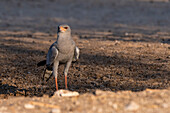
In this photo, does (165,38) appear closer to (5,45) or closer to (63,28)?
(5,45)

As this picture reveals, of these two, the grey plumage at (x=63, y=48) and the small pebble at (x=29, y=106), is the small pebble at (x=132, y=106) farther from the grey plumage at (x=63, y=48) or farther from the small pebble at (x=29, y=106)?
the grey plumage at (x=63, y=48)

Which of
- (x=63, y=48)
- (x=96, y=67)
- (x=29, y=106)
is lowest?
(x=96, y=67)

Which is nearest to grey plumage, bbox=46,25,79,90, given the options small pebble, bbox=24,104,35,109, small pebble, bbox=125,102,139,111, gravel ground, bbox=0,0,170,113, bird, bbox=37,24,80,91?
bird, bbox=37,24,80,91

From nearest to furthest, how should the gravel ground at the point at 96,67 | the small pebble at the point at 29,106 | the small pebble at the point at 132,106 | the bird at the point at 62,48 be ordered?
the small pebble at the point at 132,106
the small pebble at the point at 29,106
the gravel ground at the point at 96,67
the bird at the point at 62,48

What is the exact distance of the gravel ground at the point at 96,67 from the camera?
439 centimetres

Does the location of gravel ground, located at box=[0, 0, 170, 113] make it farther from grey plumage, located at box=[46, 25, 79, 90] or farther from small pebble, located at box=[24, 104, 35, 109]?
grey plumage, located at box=[46, 25, 79, 90]

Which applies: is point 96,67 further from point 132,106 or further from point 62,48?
point 132,106

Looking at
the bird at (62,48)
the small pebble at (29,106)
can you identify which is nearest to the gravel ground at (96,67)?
the small pebble at (29,106)

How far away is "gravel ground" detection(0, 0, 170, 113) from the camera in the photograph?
439 cm

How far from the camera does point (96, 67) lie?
26.3 feet

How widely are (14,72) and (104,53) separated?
9.31 ft

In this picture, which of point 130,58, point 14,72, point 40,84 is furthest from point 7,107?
point 130,58

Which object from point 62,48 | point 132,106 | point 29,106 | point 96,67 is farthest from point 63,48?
point 96,67

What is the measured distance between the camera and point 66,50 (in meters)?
5.86
